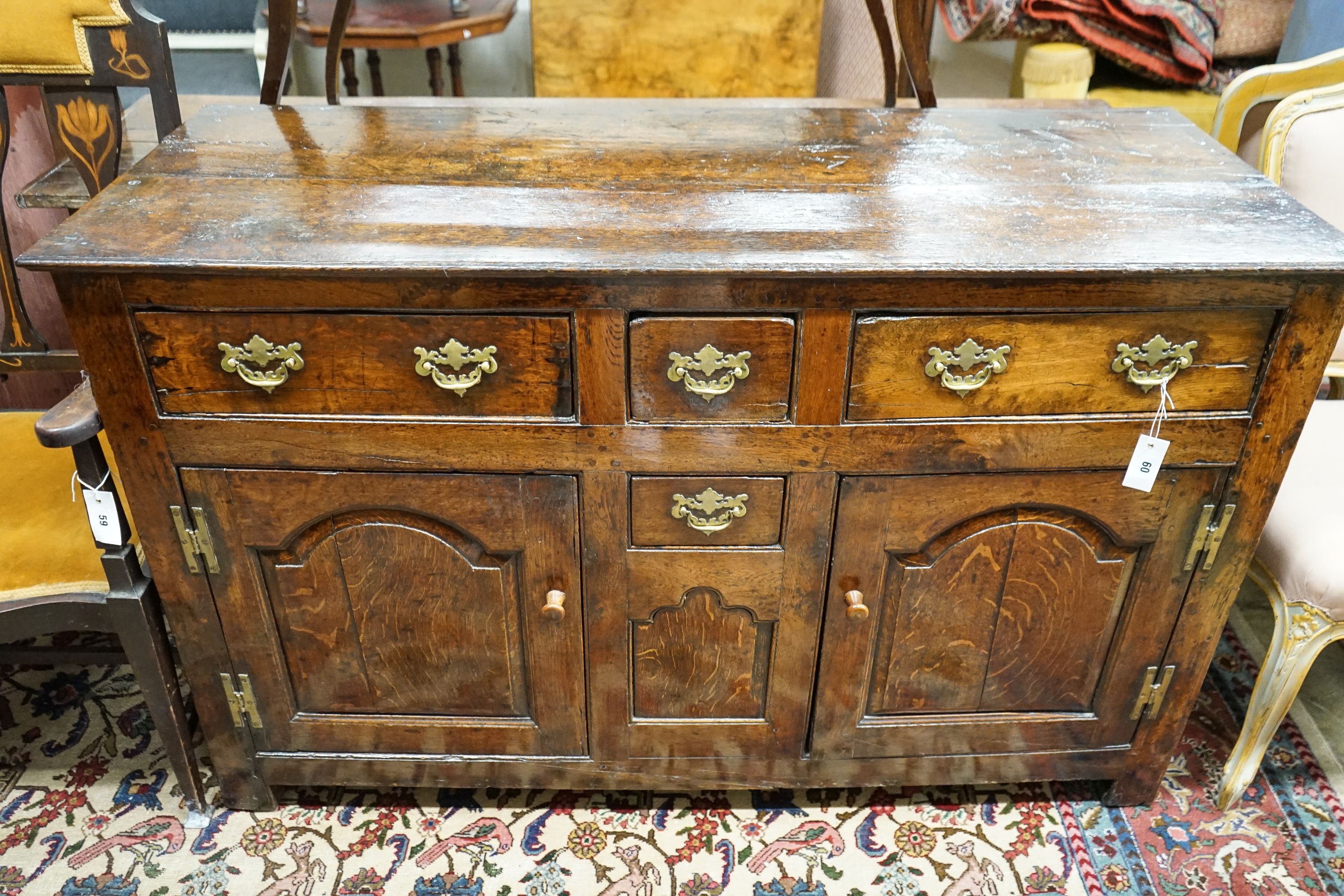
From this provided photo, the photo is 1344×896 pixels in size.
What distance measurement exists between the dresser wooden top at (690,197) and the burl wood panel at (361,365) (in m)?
0.08

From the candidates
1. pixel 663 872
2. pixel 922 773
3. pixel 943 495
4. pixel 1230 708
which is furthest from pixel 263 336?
pixel 1230 708

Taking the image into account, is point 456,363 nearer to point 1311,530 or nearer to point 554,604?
point 554,604

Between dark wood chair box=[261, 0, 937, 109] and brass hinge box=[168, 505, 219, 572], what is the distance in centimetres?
63

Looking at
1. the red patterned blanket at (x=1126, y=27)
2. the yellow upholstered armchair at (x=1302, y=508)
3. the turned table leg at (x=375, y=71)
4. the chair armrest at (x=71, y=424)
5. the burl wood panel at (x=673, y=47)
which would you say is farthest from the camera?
the turned table leg at (x=375, y=71)

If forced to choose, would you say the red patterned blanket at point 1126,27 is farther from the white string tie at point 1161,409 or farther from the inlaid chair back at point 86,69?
the inlaid chair back at point 86,69

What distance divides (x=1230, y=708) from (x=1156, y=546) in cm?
66

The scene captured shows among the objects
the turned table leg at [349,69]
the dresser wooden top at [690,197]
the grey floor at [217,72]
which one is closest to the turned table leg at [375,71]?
the turned table leg at [349,69]

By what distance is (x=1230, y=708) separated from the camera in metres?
1.72

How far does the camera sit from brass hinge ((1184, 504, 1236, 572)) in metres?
1.22

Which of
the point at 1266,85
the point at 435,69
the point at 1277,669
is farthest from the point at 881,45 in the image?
the point at 435,69

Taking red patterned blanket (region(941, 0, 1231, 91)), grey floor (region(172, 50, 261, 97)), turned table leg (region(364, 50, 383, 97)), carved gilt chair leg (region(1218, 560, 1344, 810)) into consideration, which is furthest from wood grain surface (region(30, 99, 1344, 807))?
grey floor (region(172, 50, 261, 97))

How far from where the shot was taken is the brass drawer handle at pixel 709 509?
119cm

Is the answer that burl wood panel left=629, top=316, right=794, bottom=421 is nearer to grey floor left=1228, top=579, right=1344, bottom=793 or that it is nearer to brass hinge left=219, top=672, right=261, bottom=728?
brass hinge left=219, top=672, right=261, bottom=728

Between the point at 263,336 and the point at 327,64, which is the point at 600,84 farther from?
the point at 263,336
